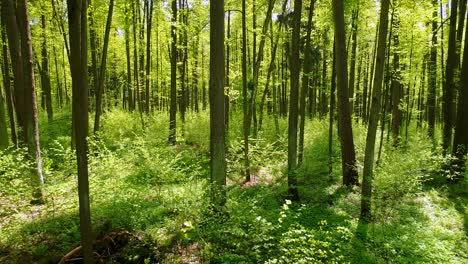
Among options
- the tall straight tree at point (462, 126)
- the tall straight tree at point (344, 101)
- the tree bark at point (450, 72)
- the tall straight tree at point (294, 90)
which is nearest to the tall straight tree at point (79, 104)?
the tall straight tree at point (294, 90)

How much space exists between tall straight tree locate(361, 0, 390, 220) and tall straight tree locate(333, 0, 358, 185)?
231 cm

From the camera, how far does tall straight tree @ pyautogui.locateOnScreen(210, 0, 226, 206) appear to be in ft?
21.0

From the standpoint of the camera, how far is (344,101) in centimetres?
980

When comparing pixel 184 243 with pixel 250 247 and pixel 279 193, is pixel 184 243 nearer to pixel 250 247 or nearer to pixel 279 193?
pixel 250 247

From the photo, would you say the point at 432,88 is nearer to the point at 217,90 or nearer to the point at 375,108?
the point at 375,108

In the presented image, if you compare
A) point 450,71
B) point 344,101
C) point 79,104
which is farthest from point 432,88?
point 79,104

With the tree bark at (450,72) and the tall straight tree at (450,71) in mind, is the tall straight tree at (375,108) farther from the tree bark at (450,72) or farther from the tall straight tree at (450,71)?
the tall straight tree at (450,71)

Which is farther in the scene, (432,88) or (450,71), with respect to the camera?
(432,88)

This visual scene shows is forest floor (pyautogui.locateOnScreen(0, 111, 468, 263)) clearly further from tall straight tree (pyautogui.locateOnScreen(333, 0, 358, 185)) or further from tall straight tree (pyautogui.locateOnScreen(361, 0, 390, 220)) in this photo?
tall straight tree (pyautogui.locateOnScreen(333, 0, 358, 185))

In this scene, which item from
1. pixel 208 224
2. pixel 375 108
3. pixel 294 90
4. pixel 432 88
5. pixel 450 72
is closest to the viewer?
pixel 208 224

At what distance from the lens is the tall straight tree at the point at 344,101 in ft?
30.9

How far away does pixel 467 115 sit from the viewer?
9805 millimetres

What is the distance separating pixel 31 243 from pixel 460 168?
39.3 ft

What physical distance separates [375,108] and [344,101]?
266cm
